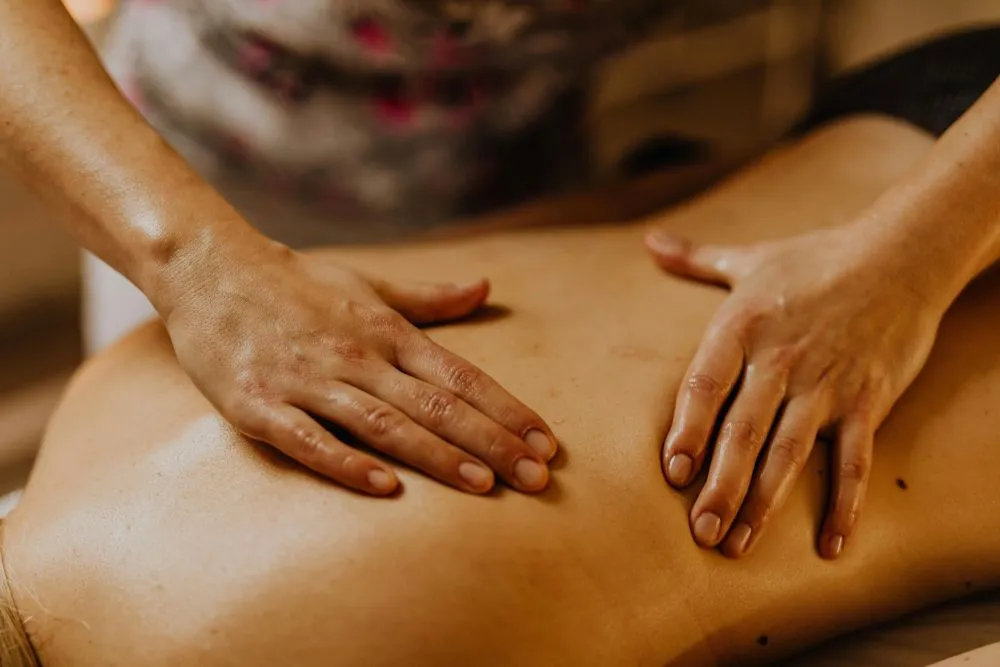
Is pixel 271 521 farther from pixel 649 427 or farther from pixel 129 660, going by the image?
pixel 649 427

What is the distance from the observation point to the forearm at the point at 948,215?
32.5 inches

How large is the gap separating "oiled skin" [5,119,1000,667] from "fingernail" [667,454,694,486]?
1cm

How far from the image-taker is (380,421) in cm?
71

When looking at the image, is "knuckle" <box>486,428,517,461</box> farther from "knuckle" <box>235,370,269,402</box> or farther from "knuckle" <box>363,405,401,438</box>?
"knuckle" <box>235,370,269,402</box>

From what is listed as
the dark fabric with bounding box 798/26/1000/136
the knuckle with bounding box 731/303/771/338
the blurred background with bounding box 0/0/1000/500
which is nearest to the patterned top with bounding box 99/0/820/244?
the blurred background with bounding box 0/0/1000/500

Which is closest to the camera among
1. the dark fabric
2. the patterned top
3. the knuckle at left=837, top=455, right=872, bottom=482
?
the knuckle at left=837, top=455, right=872, bottom=482

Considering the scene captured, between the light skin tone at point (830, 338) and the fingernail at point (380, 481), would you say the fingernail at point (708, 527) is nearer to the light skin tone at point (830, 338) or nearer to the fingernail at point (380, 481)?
the light skin tone at point (830, 338)

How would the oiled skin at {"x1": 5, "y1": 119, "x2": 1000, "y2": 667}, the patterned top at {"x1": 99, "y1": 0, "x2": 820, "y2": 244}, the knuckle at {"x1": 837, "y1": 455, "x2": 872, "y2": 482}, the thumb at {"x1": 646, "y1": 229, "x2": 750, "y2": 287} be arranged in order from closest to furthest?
1. the oiled skin at {"x1": 5, "y1": 119, "x2": 1000, "y2": 667}
2. the knuckle at {"x1": 837, "y1": 455, "x2": 872, "y2": 482}
3. the thumb at {"x1": 646, "y1": 229, "x2": 750, "y2": 287}
4. the patterned top at {"x1": 99, "y1": 0, "x2": 820, "y2": 244}

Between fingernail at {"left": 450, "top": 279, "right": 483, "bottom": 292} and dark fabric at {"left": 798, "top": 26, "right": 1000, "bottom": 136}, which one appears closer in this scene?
fingernail at {"left": 450, "top": 279, "right": 483, "bottom": 292}

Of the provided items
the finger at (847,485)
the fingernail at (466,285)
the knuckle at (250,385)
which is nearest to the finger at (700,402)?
the finger at (847,485)

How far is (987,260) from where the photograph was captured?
88 cm

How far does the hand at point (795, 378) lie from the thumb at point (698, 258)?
22 millimetres

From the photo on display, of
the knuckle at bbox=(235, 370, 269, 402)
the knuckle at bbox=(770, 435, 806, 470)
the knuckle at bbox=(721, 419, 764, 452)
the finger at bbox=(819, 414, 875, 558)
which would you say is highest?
the knuckle at bbox=(235, 370, 269, 402)

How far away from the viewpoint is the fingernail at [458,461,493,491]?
0.69 metres
